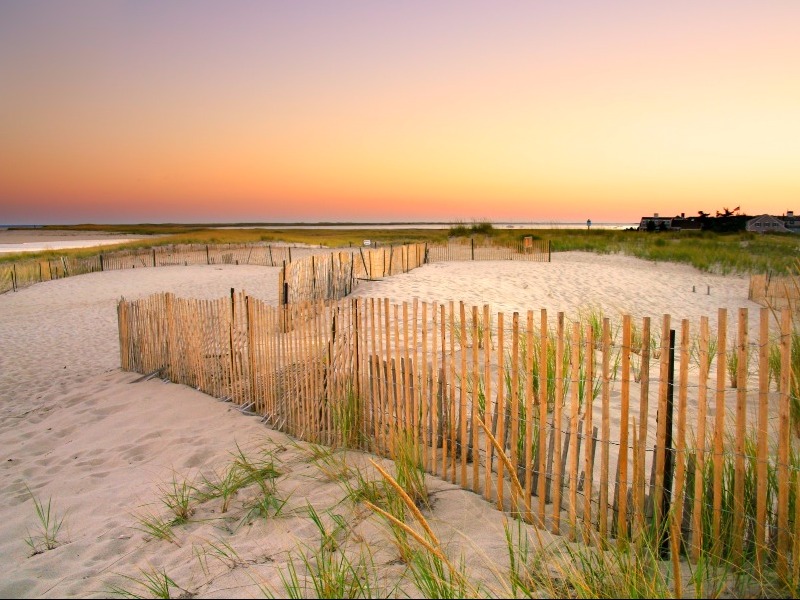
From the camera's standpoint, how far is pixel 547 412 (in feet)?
15.8

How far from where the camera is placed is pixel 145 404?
6633 millimetres

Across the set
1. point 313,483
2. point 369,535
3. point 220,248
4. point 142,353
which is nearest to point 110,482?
point 313,483

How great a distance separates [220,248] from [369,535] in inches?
1139

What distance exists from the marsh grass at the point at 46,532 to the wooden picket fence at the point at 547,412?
1952mm

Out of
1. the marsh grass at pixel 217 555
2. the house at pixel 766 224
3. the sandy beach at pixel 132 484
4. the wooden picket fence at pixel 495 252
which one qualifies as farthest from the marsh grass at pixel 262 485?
the house at pixel 766 224

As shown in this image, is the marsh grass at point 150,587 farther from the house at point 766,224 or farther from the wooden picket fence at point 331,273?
the house at point 766,224

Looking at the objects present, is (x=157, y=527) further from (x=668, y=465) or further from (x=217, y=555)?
(x=668, y=465)

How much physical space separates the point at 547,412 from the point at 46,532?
151 inches

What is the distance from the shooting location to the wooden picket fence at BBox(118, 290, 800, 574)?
257 centimetres

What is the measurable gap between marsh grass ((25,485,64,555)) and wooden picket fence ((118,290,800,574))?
1.95 metres

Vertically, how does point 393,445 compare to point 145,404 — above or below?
above

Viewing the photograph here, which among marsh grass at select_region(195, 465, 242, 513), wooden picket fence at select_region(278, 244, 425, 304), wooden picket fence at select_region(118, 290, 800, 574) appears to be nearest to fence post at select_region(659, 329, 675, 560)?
wooden picket fence at select_region(118, 290, 800, 574)

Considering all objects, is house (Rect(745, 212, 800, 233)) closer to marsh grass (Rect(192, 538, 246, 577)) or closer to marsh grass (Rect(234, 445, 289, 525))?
marsh grass (Rect(234, 445, 289, 525))

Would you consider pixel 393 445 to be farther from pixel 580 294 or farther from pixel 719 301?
pixel 719 301
